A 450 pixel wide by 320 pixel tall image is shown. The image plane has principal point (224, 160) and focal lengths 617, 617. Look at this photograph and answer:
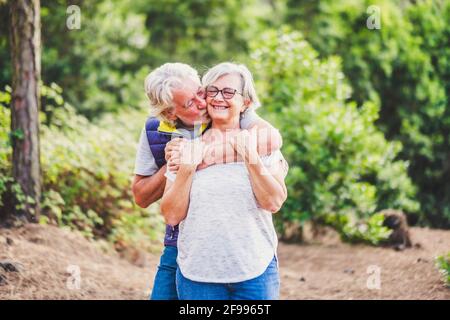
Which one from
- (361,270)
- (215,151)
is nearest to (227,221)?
(215,151)

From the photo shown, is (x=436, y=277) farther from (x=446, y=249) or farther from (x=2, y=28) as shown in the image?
(x=2, y=28)

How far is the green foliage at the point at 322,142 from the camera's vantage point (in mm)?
7477

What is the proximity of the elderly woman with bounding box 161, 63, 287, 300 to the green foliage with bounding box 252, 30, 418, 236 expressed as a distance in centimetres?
469

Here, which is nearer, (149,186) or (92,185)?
(149,186)

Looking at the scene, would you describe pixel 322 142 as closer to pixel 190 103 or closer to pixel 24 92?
pixel 24 92

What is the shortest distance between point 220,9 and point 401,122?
569 cm

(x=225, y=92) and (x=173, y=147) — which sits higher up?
(x=225, y=92)

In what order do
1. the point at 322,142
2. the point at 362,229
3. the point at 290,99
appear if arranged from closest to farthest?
the point at 362,229
the point at 322,142
the point at 290,99

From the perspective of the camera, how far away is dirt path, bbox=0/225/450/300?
4.99 m

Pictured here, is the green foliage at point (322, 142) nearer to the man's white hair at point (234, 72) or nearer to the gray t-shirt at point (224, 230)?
the man's white hair at point (234, 72)

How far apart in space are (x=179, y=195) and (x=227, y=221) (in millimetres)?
246

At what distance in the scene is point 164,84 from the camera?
129 inches

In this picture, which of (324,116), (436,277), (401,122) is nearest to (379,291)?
(436,277)

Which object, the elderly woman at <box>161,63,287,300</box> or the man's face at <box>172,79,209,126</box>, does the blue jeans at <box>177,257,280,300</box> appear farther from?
the man's face at <box>172,79,209,126</box>
